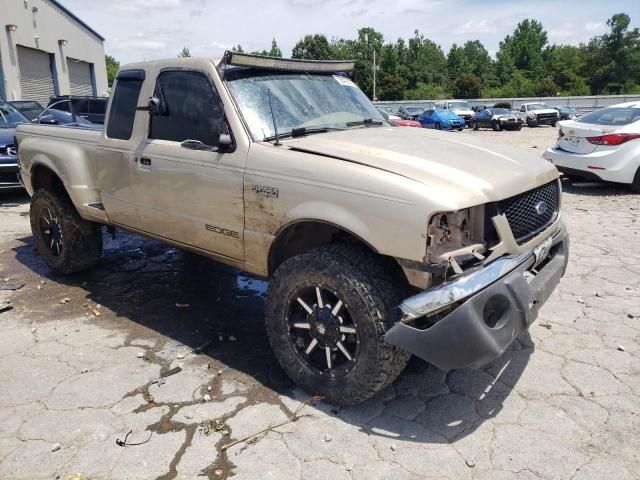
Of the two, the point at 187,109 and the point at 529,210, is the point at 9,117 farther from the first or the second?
the point at 529,210

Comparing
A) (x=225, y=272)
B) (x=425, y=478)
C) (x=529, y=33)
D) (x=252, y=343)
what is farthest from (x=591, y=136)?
(x=529, y=33)

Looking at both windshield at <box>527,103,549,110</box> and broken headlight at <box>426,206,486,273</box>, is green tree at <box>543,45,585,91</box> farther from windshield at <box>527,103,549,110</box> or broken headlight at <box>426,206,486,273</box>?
broken headlight at <box>426,206,486,273</box>

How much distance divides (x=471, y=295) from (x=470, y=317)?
0.37ft

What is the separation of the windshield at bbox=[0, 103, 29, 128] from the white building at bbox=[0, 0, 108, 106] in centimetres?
1205

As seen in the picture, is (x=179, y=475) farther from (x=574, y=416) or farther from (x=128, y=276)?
(x=128, y=276)

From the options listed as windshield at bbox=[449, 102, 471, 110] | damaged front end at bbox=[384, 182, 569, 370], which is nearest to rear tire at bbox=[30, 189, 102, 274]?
damaged front end at bbox=[384, 182, 569, 370]

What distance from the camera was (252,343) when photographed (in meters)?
3.99

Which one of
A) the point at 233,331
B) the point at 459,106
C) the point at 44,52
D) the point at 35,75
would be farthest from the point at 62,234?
the point at 459,106

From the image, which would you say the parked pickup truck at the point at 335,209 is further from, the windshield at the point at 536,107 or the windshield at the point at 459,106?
the windshield at the point at 459,106

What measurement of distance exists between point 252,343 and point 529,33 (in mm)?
87920

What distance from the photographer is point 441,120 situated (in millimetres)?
29562

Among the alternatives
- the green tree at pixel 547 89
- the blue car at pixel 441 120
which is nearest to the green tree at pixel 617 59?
the green tree at pixel 547 89

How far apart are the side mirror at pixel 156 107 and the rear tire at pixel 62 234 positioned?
1.86 metres

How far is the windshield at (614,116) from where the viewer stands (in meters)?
8.83
